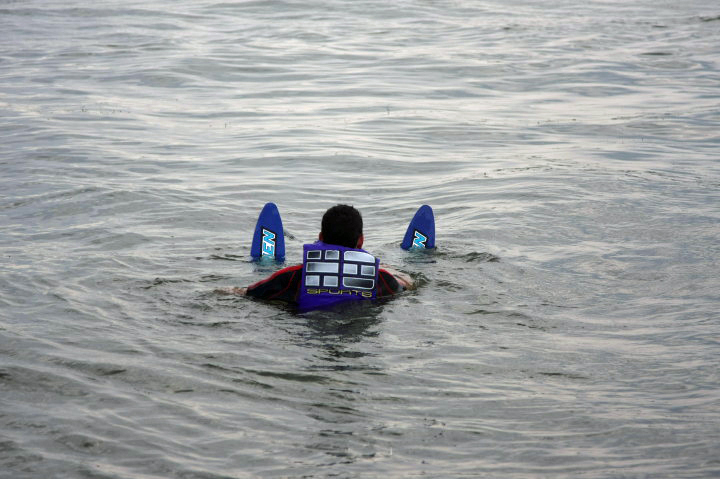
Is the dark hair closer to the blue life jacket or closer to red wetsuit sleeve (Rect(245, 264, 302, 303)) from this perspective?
the blue life jacket

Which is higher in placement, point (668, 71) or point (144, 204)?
point (668, 71)

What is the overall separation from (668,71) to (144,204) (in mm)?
14607

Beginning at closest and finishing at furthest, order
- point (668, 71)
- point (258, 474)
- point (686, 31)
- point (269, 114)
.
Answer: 1. point (258, 474)
2. point (269, 114)
3. point (668, 71)
4. point (686, 31)

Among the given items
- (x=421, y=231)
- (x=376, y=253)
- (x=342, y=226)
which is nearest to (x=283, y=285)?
(x=342, y=226)

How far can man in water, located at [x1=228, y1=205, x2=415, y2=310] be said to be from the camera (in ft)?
23.6

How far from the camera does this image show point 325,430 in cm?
520

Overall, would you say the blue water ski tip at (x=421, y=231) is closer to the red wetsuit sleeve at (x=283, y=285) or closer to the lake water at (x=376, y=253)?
the lake water at (x=376, y=253)

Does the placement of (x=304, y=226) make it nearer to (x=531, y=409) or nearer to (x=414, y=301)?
(x=414, y=301)

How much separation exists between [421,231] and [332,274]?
2304mm

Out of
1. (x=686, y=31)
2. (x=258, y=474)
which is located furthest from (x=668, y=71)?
(x=258, y=474)

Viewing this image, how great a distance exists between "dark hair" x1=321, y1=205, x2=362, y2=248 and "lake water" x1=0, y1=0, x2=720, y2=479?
1.99 ft

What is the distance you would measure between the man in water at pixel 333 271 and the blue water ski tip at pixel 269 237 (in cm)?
154

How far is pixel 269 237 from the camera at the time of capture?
8.93 m

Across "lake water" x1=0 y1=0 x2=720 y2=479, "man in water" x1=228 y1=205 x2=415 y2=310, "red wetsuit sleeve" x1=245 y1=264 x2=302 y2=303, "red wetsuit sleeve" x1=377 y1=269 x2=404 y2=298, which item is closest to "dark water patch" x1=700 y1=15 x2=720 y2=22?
"lake water" x1=0 y1=0 x2=720 y2=479
